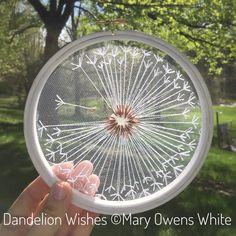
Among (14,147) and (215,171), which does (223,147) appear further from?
(14,147)

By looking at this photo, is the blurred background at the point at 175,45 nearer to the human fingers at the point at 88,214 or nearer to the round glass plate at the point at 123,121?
the round glass plate at the point at 123,121

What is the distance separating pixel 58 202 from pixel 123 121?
257mm

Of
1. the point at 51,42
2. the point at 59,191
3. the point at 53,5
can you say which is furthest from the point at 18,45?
the point at 59,191

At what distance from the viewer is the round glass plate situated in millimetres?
1149

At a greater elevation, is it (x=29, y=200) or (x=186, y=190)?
(x=29, y=200)

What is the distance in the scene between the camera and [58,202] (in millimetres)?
1077

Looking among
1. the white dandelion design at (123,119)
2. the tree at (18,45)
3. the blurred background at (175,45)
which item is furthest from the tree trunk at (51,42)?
the white dandelion design at (123,119)

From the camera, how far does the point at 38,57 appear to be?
7.10 m

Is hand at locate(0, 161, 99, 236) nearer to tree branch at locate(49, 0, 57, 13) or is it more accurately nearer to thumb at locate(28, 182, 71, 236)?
thumb at locate(28, 182, 71, 236)

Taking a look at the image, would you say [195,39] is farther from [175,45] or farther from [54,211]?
[54,211]

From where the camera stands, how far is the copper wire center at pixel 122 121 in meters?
1.18

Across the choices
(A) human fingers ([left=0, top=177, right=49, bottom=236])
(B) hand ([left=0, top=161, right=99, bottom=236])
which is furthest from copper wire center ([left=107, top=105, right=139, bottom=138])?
(A) human fingers ([left=0, top=177, right=49, bottom=236])

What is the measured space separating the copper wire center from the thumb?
20 centimetres

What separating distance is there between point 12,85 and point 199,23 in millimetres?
4139
